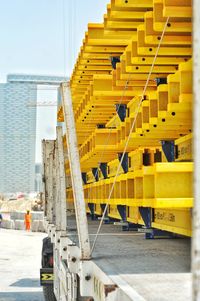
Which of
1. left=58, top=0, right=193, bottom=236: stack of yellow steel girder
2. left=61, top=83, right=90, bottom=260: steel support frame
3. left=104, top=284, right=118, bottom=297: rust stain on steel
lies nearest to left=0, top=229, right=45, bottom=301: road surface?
left=58, top=0, right=193, bottom=236: stack of yellow steel girder

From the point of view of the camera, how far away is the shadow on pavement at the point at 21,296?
954cm

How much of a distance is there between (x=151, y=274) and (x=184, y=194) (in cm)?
62

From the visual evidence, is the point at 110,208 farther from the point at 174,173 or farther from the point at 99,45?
the point at 174,173

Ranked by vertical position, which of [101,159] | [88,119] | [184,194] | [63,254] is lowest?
[63,254]

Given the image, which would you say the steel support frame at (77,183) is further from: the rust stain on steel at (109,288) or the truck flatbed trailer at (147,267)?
the rust stain on steel at (109,288)

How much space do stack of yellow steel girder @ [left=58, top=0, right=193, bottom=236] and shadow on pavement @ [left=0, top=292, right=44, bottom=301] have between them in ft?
9.59

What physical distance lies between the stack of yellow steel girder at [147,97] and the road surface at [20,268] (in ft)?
11.2

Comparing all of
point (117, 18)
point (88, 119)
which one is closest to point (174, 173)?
point (117, 18)

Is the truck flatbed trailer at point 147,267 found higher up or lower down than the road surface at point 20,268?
higher up

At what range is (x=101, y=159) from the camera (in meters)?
8.37

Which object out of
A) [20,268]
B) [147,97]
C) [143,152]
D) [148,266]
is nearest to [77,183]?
[148,266]

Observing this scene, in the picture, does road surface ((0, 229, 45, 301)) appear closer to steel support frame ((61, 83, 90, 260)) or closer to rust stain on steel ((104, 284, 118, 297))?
steel support frame ((61, 83, 90, 260))

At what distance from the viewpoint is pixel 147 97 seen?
16.3 ft

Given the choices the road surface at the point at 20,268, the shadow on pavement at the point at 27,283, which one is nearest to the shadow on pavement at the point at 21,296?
the road surface at the point at 20,268
